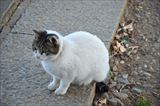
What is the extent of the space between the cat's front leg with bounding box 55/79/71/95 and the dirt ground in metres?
0.68

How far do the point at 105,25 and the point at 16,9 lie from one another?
3.12 ft

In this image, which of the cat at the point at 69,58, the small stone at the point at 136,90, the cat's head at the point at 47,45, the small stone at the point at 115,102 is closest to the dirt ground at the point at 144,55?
the small stone at the point at 136,90

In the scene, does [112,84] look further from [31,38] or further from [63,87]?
[31,38]

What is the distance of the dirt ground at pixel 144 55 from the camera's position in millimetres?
3697

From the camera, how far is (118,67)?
387 centimetres

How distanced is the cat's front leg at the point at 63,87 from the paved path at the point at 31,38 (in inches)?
1.5

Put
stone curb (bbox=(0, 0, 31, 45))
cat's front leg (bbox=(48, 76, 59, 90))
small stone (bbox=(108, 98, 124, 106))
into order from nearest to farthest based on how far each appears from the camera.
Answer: cat's front leg (bbox=(48, 76, 59, 90)) < small stone (bbox=(108, 98, 124, 106)) < stone curb (bbox=(0, 0, 31, 45))

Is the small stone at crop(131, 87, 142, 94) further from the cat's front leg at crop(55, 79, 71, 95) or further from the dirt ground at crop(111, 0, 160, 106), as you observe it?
the cat's front leg at crop(55, 79, 71, 95)

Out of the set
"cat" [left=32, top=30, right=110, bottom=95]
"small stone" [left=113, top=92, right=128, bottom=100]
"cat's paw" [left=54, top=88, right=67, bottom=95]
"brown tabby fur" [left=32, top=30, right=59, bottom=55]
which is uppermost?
"brown tabby fur" [left=32, top=30, right=59, bottom=55]

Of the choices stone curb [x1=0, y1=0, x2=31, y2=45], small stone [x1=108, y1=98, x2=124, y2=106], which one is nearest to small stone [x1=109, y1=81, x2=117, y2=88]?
small stone [x1=108, y1=98, x2=124, y2=106]

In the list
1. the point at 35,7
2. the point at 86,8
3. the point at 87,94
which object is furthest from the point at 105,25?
the point at 87,94

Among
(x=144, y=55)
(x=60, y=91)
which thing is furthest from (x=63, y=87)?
(x=144, y=55)

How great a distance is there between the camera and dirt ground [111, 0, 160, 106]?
146 inches

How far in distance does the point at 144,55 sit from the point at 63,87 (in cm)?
128
